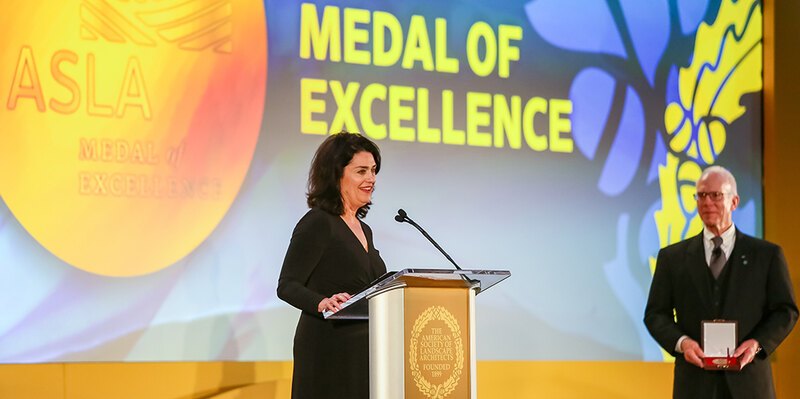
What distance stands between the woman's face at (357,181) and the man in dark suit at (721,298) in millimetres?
1382

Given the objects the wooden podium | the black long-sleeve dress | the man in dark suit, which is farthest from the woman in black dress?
the man in dark suit

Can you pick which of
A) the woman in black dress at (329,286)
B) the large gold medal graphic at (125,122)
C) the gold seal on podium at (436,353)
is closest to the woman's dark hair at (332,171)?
the woman in black dress at (329,286)

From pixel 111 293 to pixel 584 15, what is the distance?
300cm

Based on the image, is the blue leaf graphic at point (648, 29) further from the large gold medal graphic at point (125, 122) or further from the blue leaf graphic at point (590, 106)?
the large gold medal graphic at point (125, 122)

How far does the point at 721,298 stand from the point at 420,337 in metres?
1.74

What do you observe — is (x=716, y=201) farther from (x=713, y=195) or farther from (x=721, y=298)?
(x=721, y=298)

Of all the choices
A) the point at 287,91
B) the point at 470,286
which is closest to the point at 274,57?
the point at 287,91

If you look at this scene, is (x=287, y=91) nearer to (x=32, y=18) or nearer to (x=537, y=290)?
(x=32, y=18)

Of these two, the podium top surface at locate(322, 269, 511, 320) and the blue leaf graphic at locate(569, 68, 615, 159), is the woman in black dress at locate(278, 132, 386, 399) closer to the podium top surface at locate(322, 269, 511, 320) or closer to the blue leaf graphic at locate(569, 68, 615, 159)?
the podium top surface at locate(322, 269, 511, 320)

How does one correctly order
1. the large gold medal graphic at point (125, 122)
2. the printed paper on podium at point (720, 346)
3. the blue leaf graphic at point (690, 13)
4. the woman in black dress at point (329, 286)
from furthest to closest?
the blue leaf graphic at point (690, 13) → the large gold medal graphic at point (125, 122) → the printed paper on podium at point (720, 346) → the woman in black dress at point (329, 286)

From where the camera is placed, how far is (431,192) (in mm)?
5531

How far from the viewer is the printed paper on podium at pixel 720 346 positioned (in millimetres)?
4148

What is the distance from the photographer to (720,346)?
4152mm

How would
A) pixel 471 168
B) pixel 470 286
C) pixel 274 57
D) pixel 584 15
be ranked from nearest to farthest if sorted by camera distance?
pixel 470 286
pixel 274 57
pixel 471 168
pixel 584 15
